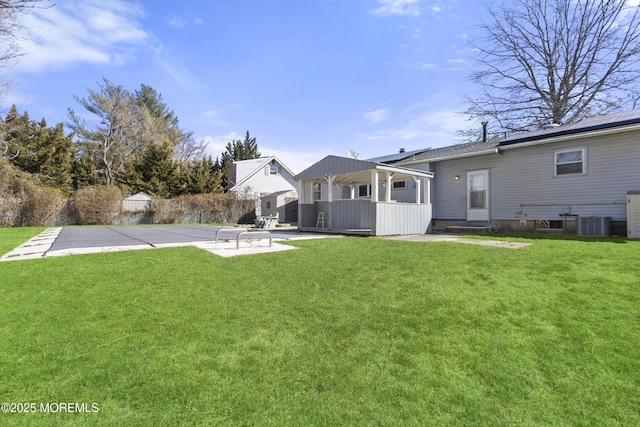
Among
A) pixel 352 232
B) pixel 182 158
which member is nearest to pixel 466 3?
pixel 352 232

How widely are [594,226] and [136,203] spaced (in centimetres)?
2583

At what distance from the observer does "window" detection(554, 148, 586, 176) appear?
10.0 meters

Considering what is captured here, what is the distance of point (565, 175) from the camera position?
33.9 feet

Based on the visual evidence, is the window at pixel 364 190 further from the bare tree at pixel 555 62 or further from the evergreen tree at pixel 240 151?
the evergreen tree at pixel 240 151

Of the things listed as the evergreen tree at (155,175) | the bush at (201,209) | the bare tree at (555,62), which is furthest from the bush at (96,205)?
the bare tree at (555,62)

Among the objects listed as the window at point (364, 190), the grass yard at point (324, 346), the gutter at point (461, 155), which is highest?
the gutter at point (461, 155)

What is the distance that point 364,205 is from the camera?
11.2m

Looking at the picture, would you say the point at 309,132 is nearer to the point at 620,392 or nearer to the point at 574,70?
the point at 574,70

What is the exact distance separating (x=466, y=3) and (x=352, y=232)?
13.6 meters

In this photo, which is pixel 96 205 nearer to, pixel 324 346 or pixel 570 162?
pixel 324 346

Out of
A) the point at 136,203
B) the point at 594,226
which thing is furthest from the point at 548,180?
the point at 136,203

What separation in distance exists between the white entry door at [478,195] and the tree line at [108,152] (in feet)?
74.9

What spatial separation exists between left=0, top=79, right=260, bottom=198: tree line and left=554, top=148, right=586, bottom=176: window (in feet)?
84.4

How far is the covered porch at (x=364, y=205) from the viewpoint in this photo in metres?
10.5
